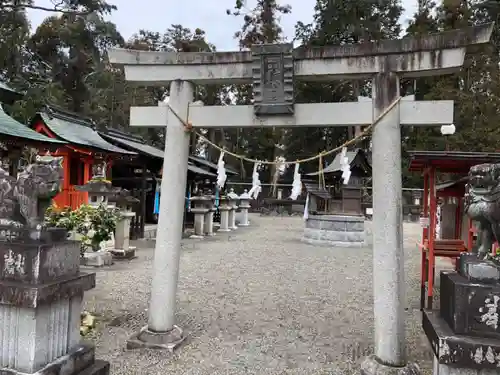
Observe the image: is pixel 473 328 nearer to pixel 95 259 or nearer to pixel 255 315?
pixel 255 315

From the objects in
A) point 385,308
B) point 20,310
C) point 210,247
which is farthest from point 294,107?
point 210,247

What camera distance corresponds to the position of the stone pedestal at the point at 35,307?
2.95m

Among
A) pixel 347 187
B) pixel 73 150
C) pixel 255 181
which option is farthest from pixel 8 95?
pixel 347 187

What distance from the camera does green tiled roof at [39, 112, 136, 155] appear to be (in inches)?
560

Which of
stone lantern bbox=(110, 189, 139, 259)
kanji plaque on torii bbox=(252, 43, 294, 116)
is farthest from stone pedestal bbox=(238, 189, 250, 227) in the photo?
kanji plaque on torii bbox=(252, 43, 294, 116)

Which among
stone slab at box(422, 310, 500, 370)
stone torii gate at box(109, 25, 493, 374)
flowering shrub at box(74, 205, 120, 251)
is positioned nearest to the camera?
stone slab at box(422, 310, 500, 370)

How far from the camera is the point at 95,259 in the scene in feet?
31.8

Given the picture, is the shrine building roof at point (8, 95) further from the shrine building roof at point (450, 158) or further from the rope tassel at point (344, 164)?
the shrine building roof at point (450, 158)

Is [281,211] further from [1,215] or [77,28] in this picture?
[1,215]

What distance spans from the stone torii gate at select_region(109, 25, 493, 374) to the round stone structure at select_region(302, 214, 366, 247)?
36.7 ft

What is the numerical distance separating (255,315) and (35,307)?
149 inches

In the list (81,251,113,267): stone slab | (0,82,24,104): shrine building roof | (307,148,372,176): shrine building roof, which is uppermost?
(0,82,24,104): shrine building roof

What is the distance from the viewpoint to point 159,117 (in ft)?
15.6

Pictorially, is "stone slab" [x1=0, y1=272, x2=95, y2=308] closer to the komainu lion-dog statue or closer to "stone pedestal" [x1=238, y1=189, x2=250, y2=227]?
the komainu lion-dog statue
